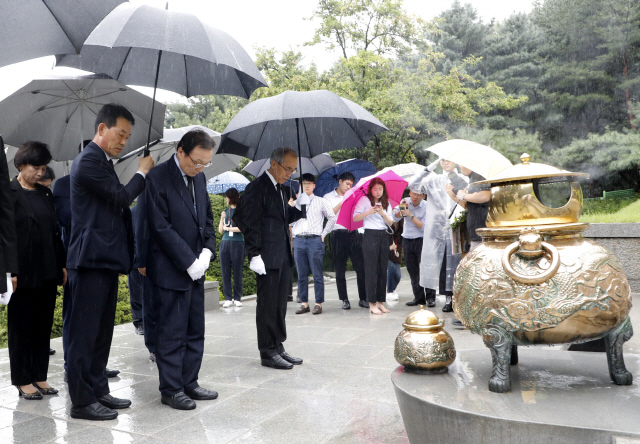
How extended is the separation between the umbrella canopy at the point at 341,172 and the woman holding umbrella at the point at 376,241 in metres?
2.10

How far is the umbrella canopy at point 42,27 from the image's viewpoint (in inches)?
136

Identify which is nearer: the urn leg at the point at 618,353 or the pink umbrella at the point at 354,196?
the urn leg at the point at 618,353

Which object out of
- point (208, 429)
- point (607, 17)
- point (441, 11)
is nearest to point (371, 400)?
point (208, 429)

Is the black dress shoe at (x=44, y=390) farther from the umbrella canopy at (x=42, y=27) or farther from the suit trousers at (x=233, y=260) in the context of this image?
the suit trousers at (x=233, y=260)

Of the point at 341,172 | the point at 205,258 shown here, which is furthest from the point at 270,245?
the point at 341,172

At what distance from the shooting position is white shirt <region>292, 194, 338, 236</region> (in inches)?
315

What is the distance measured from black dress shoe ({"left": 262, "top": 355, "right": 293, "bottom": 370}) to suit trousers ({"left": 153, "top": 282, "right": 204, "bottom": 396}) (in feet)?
3.21

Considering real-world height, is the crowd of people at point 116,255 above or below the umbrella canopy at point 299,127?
below

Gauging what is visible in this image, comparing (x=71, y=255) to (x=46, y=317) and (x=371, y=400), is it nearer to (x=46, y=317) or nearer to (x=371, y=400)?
(x=46, y=317)

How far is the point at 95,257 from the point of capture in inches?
139

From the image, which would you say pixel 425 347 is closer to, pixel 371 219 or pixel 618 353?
pixel 618 353

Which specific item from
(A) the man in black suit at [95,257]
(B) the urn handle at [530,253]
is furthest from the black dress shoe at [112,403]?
(B) the urn handle at [530,253]

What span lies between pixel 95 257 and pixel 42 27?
1.63m

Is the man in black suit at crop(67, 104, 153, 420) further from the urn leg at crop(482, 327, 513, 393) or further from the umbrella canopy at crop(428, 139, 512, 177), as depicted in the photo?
the umbrella canopy at crop(428, 139, 512, 177)
